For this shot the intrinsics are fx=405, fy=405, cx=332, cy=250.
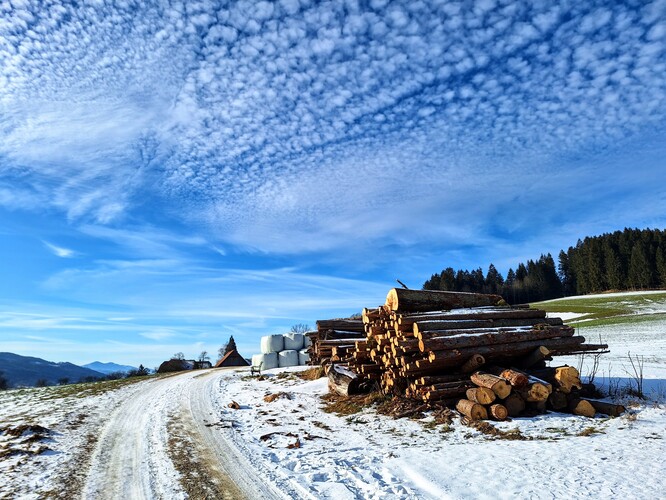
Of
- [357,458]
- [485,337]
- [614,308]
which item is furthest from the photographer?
[614,308]

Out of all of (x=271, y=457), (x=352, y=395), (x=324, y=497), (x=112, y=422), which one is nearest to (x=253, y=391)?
(x=352, y=395)

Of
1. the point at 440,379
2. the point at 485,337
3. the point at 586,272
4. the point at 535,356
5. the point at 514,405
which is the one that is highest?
the point at 586,272

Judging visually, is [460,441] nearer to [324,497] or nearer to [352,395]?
[324,497]

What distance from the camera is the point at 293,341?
3272 centimetres

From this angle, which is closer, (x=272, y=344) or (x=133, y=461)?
(x=133, y=461)

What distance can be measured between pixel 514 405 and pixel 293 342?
24.9 m

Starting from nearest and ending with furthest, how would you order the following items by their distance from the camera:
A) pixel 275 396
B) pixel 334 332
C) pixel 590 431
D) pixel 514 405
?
pixel 590 431 < pixel 514 405 < pixel 275 396 < pixel 334 332

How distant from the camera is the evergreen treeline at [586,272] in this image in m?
79.8

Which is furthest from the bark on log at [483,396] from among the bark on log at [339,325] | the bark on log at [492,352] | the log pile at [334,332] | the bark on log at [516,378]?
the bark on log at [339,325]

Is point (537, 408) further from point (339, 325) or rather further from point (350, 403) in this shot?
point (339, 325)

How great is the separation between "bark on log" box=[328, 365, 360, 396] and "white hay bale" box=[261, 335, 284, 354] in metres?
18.5

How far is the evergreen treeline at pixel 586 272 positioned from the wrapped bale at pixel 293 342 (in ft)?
146

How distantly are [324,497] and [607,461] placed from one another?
4.38 meters

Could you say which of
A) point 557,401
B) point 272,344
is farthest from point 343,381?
point 272,344
